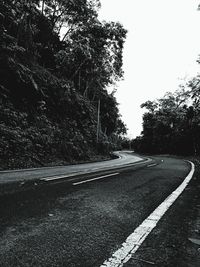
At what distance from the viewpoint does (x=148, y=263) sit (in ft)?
8.69

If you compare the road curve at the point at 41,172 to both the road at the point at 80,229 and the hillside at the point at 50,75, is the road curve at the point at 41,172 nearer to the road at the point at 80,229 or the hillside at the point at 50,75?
the hillside at the point at 50,75

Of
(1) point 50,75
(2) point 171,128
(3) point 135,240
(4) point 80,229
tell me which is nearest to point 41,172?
(4) point 80,229

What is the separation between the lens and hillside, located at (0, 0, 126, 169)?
17562 millimetres

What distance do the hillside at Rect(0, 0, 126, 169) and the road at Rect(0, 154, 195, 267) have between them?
9.19 meters

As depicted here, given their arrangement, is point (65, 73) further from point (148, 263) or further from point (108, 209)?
point (148, 263)

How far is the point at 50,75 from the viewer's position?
87.4 feet

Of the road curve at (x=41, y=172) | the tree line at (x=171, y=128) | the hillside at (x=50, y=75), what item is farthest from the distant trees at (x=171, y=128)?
the road curve at (x=41, y=172)

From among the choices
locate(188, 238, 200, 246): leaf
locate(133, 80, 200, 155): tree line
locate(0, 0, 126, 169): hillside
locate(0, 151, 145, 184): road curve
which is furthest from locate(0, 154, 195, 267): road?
locate(133, 80, 200, 155): tree line

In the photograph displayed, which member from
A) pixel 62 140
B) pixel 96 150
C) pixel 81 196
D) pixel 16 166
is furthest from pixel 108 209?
pixel 96 150

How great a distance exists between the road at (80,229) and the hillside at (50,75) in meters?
9.19

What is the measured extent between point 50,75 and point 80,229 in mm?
24845

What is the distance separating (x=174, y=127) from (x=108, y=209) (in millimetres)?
58453

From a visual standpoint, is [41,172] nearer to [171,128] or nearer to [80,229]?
[80,229]

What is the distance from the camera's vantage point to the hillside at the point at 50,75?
57.6 feet
